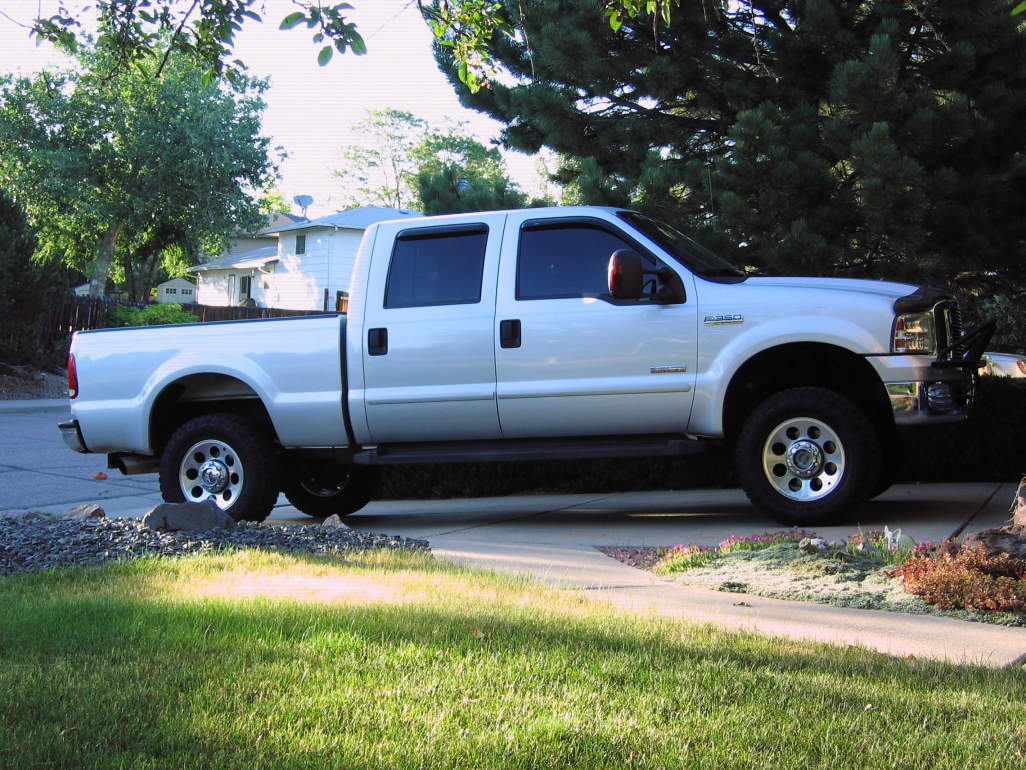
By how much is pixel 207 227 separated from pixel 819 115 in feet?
114

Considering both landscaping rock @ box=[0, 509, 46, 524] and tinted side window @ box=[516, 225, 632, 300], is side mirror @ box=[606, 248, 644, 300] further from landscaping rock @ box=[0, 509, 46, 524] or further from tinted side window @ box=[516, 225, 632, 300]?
landscaping rock @ box=[0, 509, 46, 524]

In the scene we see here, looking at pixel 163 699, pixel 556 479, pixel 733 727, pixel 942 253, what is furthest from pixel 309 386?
pixel 942 253

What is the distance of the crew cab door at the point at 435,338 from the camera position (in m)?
7.34

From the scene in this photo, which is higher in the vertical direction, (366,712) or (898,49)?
(898,49)

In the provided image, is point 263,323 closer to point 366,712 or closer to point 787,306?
point 787,306

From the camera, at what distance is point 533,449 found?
727cm

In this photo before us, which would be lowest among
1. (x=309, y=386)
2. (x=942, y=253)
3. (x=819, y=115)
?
(x=309, y=386)

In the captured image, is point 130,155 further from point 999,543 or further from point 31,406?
point 999,543

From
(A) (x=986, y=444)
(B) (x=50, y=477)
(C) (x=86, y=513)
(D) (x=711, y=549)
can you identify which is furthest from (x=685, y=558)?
(B) (x=50, y=477)

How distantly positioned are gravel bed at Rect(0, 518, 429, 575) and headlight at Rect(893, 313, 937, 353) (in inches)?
134

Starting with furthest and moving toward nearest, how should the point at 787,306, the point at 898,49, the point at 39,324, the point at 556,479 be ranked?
the point at 39,324
the point at 556,479
the point at 898,49
the point at 787,306

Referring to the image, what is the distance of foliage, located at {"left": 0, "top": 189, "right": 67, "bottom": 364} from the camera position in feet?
73.1

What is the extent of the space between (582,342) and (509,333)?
21.4 inches

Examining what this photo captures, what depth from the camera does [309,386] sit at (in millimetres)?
7617
